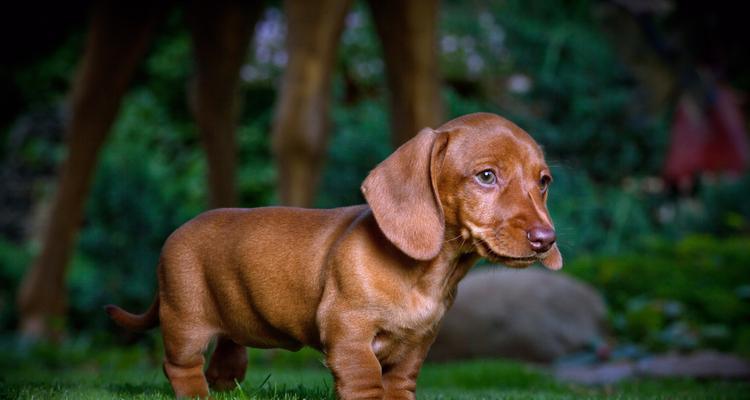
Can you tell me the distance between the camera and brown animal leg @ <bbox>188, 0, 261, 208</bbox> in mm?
7699

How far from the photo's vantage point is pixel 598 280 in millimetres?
9461

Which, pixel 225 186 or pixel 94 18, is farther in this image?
pixel 225 186

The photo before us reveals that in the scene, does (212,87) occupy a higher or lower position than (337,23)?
lower

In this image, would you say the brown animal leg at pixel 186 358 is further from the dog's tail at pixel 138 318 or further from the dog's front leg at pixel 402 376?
the dog's front leg at pixel 402 376

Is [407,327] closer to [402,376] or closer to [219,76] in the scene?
[402,376]

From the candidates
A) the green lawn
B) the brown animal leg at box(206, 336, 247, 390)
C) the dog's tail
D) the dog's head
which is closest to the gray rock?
the green lawn

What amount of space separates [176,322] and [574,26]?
439 inches

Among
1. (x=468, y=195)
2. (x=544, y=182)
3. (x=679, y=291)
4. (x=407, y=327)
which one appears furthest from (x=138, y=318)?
(x=679, y=291)

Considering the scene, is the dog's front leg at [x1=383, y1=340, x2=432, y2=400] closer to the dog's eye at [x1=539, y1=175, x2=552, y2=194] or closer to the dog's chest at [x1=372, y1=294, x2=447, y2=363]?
the dog's chest at [x1=372, y1=294, x2=447, y2=363]

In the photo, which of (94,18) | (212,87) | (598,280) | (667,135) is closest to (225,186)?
(212,87)

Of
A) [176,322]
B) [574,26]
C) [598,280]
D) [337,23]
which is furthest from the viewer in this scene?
[574,26]

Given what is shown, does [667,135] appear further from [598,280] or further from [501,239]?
[501,239]

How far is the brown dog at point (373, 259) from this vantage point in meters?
2.85

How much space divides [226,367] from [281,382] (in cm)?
85
